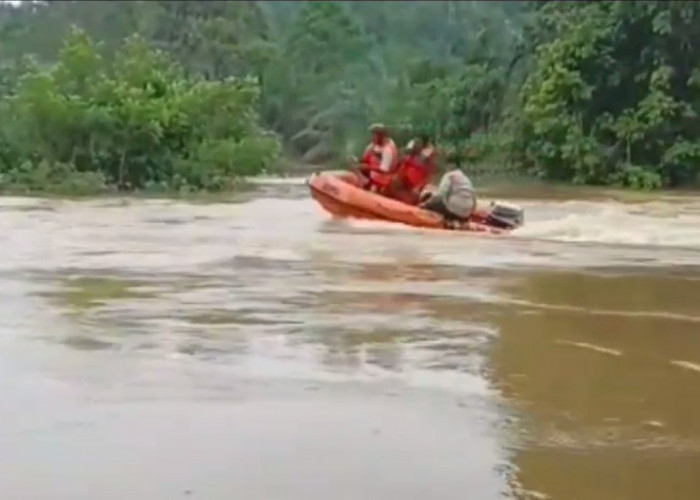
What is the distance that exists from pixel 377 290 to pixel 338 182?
23.1ft

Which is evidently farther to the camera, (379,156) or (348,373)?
(379,156)

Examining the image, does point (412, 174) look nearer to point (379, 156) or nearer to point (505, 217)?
point (379, 156)

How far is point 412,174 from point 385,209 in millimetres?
911

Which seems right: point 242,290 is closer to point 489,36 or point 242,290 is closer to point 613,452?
point 613,452

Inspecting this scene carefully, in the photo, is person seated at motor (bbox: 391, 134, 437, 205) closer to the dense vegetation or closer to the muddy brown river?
the muddy brown river

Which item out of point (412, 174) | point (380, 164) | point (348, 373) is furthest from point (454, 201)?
point (348, 373)

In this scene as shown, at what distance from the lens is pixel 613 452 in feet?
17.7

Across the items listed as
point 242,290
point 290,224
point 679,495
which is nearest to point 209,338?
point 242,290

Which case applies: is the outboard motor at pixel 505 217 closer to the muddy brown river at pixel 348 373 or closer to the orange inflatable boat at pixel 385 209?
the orange inflatable boat at pixel 385 209

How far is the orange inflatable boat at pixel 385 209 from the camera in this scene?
1538cm

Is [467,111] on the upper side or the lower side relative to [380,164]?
upper

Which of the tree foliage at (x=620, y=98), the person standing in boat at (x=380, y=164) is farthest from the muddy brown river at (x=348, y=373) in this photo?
the tree foliage at (x=620, y=98)

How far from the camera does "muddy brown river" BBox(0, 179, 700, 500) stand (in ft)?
16.7

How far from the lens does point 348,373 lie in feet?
22.7
